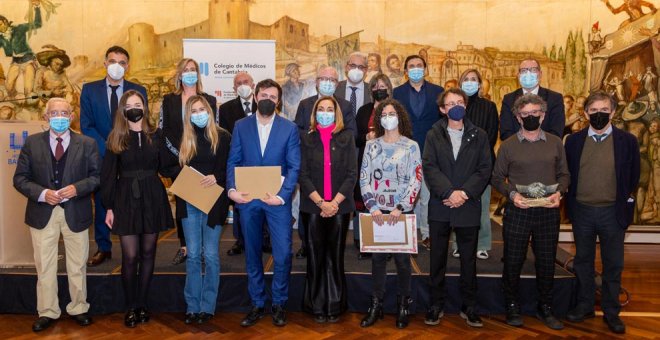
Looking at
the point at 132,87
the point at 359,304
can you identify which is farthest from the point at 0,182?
the point at 359,304

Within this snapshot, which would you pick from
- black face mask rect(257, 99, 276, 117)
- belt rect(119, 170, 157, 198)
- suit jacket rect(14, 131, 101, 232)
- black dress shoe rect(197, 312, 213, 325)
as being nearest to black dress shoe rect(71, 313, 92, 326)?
suit jacket rect(14, 131, 101, 232)

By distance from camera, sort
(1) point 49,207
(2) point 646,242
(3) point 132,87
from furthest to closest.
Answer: (2) point 646,242 → (3) point 132,87 → (1) point 49,207

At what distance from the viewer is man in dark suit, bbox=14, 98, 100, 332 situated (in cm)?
375

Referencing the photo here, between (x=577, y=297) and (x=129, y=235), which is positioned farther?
(x=577, y=297)

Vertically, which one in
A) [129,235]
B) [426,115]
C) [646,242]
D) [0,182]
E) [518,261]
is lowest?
[646,242]

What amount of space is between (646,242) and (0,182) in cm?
801

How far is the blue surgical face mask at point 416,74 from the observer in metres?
4.68

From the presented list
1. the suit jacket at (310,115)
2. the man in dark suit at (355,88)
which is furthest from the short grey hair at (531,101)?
the man in dark suit at (355,88)

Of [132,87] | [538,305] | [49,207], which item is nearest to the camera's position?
[49,207]

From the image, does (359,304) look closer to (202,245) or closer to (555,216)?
(202,245)

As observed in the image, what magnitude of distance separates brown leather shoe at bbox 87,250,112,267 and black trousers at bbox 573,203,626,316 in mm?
3942

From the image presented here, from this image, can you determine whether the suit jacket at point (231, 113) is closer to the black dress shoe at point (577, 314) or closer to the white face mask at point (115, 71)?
the white face mask at point (115, 71)

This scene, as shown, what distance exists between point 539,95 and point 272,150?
2329 millimetres

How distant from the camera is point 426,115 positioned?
477 centimetres
